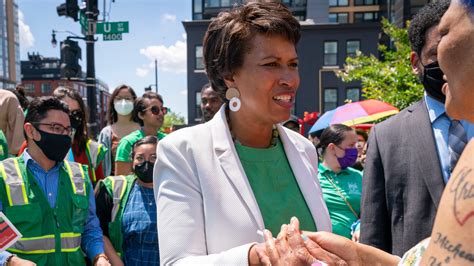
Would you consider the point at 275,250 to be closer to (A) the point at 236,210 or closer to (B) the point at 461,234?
(A) the point at 236,210

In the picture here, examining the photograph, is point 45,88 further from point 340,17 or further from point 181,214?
point 181,214

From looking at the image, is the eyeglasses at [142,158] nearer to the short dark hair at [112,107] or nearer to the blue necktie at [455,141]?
the blue necktie at [455,141]

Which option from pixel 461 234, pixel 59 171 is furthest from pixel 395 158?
pixel 59 171

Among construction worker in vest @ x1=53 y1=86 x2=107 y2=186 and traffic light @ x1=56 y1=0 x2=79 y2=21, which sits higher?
traffic light @ x1=56 y1=0 x2=79 y2=21

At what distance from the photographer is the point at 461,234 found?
89cm

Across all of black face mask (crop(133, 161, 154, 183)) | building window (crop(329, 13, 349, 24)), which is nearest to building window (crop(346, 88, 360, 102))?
building window (crop(329, 13, 349, 24))

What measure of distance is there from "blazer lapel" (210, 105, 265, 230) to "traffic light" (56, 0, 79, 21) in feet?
25.5

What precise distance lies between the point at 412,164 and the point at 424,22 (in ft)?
2.61

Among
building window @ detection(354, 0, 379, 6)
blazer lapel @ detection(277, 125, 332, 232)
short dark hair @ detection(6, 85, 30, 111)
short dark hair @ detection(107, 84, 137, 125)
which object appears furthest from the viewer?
building window @ detection(354, 0, 379, 6)

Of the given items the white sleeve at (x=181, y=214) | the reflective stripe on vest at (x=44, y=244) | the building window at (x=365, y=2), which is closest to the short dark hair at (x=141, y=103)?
the reflective stripe on vest at (x=44, y=244)

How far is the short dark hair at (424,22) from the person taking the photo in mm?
2400

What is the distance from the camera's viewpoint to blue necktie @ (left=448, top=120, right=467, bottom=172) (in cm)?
225

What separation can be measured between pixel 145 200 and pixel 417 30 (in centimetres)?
237

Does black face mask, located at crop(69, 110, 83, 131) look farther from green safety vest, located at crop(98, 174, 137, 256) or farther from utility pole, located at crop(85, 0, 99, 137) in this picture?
utility pole, located at crop(85, 0, 99, 137)
